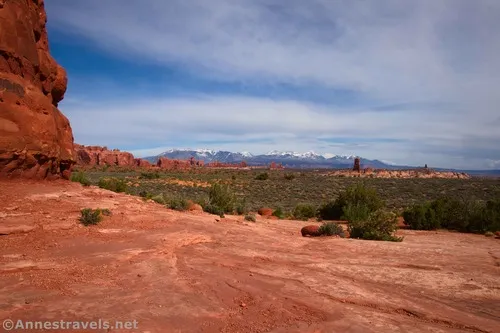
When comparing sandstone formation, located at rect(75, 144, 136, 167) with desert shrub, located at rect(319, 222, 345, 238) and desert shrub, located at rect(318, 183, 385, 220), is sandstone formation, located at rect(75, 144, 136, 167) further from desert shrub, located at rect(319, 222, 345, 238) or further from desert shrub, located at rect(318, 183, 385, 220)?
desert shrub, located at rect(319, 222, 345, 238)

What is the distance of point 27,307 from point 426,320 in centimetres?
568

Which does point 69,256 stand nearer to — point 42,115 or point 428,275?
point 428,275

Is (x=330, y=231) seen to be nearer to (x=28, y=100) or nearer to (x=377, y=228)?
(x=377, y=228)

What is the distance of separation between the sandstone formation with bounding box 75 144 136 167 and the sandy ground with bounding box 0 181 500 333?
4115 inches

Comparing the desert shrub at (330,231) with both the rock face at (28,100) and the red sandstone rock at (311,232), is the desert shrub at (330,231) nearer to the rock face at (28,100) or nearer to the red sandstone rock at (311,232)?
the red sandstone rock at (311,232)

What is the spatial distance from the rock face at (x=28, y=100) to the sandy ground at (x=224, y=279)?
203 centimetres

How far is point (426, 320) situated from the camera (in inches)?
212

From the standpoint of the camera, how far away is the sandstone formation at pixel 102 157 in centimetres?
10900

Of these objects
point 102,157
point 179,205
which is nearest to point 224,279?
point 179,205

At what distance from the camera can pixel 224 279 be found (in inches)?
268

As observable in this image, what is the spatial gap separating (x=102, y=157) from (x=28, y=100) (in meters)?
111

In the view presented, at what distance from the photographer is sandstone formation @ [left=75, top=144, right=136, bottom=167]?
4291 inches

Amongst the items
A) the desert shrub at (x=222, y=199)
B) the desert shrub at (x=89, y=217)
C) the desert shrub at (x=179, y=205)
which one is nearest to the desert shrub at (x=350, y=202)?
the desert shrub at (x=222, y=199)

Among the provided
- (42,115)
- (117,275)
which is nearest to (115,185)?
(42,115)
